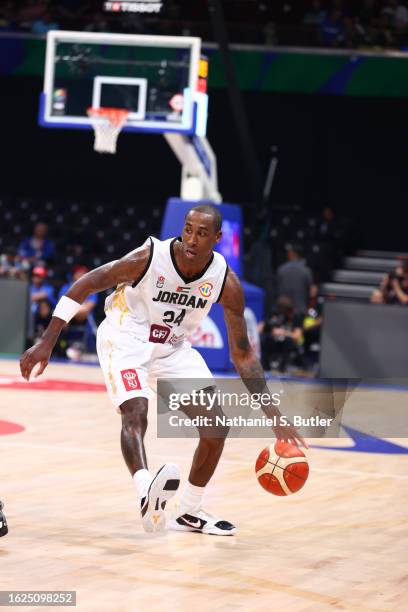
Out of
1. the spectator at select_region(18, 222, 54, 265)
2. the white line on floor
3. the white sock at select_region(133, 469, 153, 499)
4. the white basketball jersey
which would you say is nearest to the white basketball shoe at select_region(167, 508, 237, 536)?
the white sock at select_region(133, 469, 153, 499)

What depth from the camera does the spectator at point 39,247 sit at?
2141cm

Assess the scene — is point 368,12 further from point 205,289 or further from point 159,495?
point 159,495

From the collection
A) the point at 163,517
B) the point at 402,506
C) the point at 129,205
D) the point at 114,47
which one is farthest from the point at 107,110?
the point at 163,517

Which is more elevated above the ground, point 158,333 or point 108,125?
point 108,125

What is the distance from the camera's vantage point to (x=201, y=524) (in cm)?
631

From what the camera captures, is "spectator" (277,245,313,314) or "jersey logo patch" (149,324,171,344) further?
"spectator" (277,245,313,314)

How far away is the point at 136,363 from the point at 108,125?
10950 mm

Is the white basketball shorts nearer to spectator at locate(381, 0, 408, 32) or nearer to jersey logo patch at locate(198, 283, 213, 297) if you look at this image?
jersey logo patch at locate(198, 283, 213, 297)

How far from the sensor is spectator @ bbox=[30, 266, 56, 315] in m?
18.3

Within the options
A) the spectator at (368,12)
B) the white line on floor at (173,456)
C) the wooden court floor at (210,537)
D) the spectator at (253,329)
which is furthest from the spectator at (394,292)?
the white line on floor at (173,456)

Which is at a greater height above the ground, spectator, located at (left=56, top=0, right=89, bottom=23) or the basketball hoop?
spectator, located at (left=56, top=0, right=89, bottom=23)

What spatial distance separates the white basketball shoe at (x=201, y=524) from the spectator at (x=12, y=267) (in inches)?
488

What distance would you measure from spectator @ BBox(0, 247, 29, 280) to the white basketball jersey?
12.4 m

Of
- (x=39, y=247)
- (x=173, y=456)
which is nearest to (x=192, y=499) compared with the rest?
(x=173, y=456)
